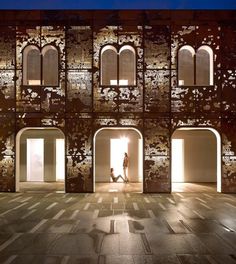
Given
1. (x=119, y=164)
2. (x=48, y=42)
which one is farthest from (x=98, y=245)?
(x=119, y=164)

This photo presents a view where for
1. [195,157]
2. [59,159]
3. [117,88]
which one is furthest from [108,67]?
[195,157]

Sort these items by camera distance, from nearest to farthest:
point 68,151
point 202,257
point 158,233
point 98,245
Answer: point 202,257, point 98,245, point 158,233, point 68,151

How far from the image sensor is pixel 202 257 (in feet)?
22.5

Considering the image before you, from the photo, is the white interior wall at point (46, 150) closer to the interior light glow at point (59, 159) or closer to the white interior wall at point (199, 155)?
the interior light glow at point (59, 159)

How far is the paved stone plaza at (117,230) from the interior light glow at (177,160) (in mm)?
7118

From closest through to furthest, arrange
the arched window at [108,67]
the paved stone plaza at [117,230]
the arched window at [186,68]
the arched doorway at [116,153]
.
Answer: the paved stone plaza at [117,230], the arched doorway at [116,153], the arched window at [186,68], the arched window at [108,67]

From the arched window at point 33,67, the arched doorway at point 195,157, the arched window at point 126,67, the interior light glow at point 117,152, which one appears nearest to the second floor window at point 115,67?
the arched window at point 126,67

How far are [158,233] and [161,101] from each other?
9.28 m

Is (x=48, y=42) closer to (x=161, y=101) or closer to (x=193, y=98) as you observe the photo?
(x=161, y=101)

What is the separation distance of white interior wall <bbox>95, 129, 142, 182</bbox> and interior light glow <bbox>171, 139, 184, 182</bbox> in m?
2.34

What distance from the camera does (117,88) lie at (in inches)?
670

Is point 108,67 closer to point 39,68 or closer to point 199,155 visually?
point 39,68

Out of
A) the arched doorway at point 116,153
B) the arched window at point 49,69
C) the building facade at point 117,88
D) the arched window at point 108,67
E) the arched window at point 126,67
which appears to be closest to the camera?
the building facade at point 117,88

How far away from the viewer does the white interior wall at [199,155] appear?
21906 mm
